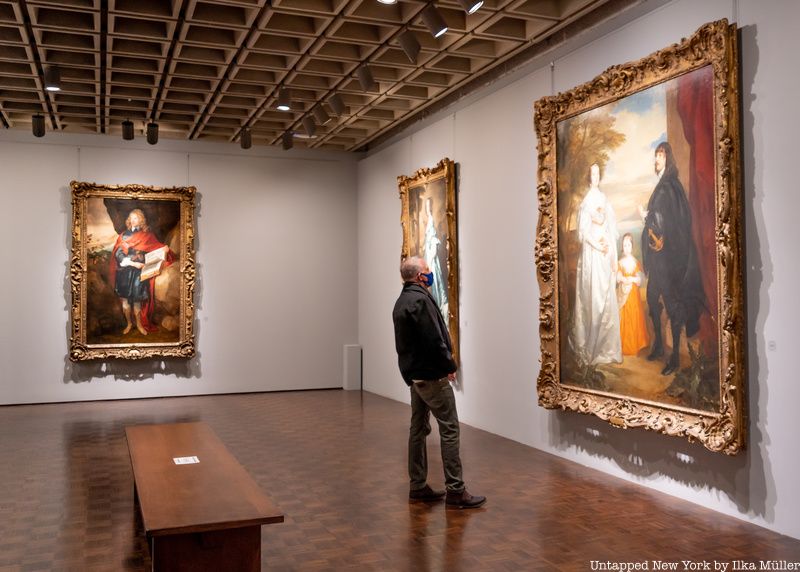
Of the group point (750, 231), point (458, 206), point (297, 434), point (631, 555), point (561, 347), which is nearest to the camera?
point (631, 555)

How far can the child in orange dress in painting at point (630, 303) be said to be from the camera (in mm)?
6359

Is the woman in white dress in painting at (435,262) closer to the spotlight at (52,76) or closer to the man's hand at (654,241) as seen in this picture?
the man's hand at (654,241)

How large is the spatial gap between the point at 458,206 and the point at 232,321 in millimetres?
4846

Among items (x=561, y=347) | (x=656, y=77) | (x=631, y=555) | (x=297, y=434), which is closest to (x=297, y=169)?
(x=297, y=434)

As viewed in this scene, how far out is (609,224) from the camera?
6738 mm

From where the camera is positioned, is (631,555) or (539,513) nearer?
(631,555)

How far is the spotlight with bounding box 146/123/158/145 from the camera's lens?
11141mm

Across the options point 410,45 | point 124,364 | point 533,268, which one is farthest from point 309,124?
point 124,364

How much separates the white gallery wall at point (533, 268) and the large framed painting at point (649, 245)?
16 centimetres

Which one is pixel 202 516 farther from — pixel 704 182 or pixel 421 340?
pixel 704 182

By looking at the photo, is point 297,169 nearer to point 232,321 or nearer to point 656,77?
point 232,321

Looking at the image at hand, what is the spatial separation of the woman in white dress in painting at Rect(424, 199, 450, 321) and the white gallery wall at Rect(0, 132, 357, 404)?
3293mm

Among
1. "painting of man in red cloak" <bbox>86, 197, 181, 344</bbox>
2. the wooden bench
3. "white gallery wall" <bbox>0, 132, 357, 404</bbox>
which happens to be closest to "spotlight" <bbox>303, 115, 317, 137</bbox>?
"white gallery wall" <bbox>0, 132, 357, 404</bbox>

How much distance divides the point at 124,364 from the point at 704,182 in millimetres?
9279
